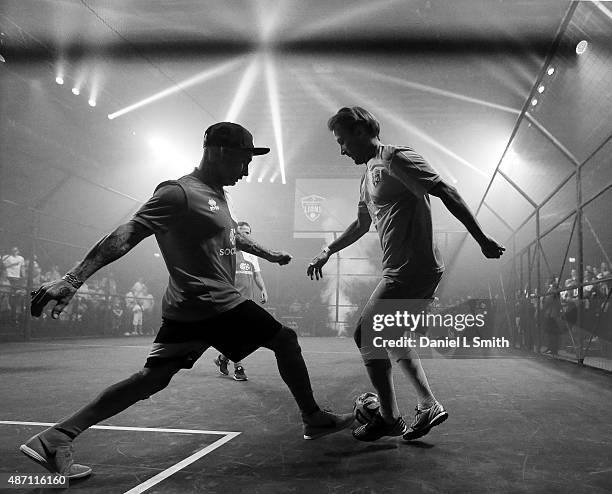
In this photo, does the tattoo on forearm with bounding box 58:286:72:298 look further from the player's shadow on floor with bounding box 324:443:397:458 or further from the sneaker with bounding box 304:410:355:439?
the player's shadow on floor with bounding box 324:443:397:458

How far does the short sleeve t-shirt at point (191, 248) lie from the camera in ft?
6.98

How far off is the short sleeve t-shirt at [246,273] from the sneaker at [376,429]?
134 inches

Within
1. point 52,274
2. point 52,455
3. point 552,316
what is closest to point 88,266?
point 52,455

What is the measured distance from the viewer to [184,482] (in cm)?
195

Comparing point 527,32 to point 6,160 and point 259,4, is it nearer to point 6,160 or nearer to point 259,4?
point 259,4

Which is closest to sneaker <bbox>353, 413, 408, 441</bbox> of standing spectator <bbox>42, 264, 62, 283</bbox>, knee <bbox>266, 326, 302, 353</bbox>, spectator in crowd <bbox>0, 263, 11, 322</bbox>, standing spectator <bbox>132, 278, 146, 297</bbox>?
knee <bbox>266, 326, 302, 353</bbox>

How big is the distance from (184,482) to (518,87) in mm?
11049

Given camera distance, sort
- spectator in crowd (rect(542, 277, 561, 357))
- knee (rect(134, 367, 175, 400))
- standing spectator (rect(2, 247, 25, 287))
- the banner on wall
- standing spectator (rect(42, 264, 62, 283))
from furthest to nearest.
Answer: the banner on wall → standing spectator (rect(42, 264, 62, 283)) → standing spectator (rect(2, 247, 25, 287)) → spectator in crowd (rect(542, 277, 561, 357)) → knee (rect(134, 367, 175, 400))

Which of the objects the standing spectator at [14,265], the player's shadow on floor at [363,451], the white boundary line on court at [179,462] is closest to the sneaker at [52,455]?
the white boundary line on court at [179,462]

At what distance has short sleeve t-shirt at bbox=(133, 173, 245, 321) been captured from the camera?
2.13m

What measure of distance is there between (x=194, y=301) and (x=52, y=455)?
0.78 meters

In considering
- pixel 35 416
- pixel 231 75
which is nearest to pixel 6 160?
pixel 231 75

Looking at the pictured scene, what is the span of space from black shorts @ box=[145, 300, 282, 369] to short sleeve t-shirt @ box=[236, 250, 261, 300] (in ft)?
12.1

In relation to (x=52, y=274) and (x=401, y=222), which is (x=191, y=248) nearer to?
(x=401, y=222)
